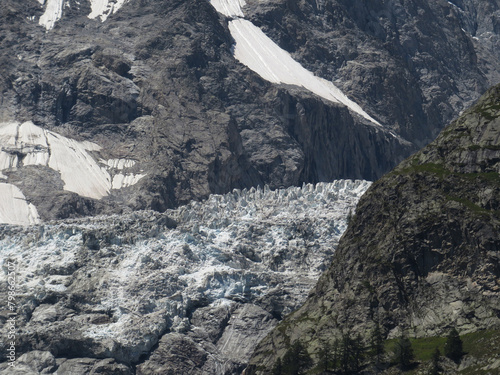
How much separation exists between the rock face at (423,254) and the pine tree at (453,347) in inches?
139

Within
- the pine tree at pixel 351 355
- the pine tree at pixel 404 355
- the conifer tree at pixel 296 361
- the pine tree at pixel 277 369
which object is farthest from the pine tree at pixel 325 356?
the pine tree at pixel 404 355

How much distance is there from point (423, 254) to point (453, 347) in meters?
15.3

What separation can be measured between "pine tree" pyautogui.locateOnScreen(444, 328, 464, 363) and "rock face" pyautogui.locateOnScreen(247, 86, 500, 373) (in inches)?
139

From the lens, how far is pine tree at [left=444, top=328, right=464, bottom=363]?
495 ft

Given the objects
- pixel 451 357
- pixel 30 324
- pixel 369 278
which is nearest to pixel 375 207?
pixel 369 278

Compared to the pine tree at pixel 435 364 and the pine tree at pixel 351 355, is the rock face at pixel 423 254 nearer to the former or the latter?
the pine tree at pixel 351 355

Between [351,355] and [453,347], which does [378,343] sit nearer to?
[351,355]

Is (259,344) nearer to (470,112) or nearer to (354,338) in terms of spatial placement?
(354,338)

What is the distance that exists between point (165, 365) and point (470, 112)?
148ft

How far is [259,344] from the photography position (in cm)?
17825

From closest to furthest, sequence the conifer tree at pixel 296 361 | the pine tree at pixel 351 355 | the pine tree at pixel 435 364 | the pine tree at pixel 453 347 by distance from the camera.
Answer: the pine tree at pixel 435 364
the pine tree at pixel 453 347
the pine tree at pixel 351 355
the conifer tree at pixel 296 361

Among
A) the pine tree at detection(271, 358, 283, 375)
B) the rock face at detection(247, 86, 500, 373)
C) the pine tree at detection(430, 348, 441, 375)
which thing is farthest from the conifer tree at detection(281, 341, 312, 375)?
the pine tree at detection(430, 348, 441, 375)

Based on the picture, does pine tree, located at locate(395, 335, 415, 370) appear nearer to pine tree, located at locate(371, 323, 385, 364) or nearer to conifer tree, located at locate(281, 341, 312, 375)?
pine tree, located at locate(371, 323, 385, 364)

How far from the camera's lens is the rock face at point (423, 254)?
159500mm
